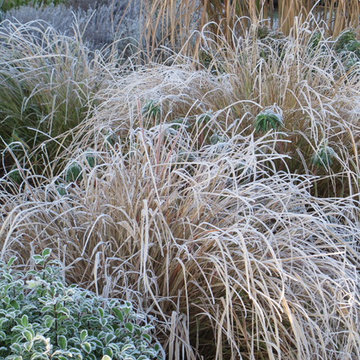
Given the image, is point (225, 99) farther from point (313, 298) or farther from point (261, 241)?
point (313, 298)

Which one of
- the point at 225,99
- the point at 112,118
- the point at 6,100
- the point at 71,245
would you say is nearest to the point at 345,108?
the point at 225,99

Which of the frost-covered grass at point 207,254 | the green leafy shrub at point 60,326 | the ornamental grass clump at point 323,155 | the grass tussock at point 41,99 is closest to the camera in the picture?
the green leafy shrub at point 60,326

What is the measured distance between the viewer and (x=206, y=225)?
7.15 ft

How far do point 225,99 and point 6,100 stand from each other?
1205 millimetres

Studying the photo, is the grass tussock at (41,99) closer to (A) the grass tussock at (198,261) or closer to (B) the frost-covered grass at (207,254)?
(B) the frost-covered grass at (207,254)

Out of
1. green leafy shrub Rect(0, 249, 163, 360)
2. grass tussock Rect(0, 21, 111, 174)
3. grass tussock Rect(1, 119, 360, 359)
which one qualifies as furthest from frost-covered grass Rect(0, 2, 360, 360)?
grass tussock Rect(0, 21, 111, 174)

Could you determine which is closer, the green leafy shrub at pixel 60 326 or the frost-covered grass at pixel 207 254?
the green leafy shrub at pixel 60 326

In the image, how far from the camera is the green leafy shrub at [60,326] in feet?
4.73

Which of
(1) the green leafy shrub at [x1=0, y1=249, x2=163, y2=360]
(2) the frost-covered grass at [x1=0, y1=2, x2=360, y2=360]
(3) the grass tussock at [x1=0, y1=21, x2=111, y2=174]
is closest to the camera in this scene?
(1) the green leafy shrub at [x1=0, y1=249, x2=163, y2=360]

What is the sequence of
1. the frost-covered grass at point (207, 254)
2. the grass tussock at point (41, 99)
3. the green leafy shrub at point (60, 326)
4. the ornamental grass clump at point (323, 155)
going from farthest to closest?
the grass tussock at point (41, 99), the ornamental grass clump at point (323, 155), the frost-covered grass at point (207, 254), the green leafy shrub at point (60, 326)

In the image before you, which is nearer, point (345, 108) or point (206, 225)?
point (206, 225)

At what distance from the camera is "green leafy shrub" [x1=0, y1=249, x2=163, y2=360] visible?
1441mm

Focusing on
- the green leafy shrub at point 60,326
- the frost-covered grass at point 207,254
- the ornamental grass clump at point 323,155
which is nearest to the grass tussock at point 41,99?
the frost-covered grass at point 207,254

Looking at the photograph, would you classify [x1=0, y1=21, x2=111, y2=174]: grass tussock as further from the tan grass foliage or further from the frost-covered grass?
the tan grass foliage
